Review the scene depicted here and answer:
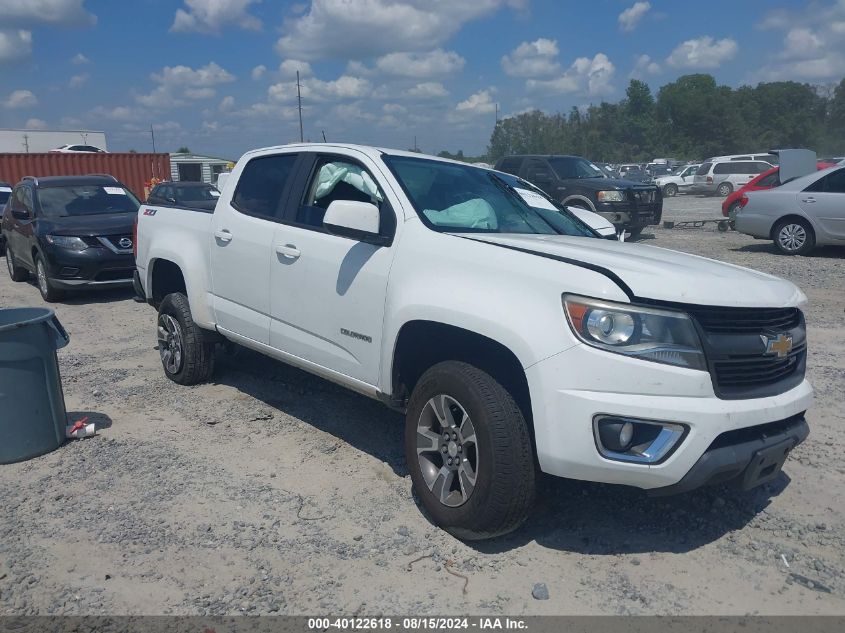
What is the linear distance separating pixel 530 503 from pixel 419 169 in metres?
2.20

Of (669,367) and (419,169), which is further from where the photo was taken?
(419,169)

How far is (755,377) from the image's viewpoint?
340cm

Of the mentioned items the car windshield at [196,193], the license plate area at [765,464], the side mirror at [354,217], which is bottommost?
the license plate area at [765,464]

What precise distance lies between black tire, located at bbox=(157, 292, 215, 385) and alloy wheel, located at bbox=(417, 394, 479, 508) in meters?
2.86

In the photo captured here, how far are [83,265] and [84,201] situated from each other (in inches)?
69.2

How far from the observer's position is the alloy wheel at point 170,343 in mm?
6168

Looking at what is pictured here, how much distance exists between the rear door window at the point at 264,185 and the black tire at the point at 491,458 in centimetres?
208

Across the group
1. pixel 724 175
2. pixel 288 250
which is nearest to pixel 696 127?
pixel 724 175

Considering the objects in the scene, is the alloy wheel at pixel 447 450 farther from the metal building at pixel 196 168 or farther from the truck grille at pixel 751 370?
the metal building at pixel 196 168

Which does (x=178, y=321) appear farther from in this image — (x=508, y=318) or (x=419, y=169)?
(x=508, y=318)

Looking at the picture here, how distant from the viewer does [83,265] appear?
1034 centimetres

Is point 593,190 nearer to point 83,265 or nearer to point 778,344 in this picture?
point 83,265

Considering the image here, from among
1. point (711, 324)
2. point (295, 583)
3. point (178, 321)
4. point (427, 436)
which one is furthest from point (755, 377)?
point (178, 321)

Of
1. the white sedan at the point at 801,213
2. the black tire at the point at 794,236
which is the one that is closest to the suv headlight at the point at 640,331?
the white sedan at the point at 801,213
